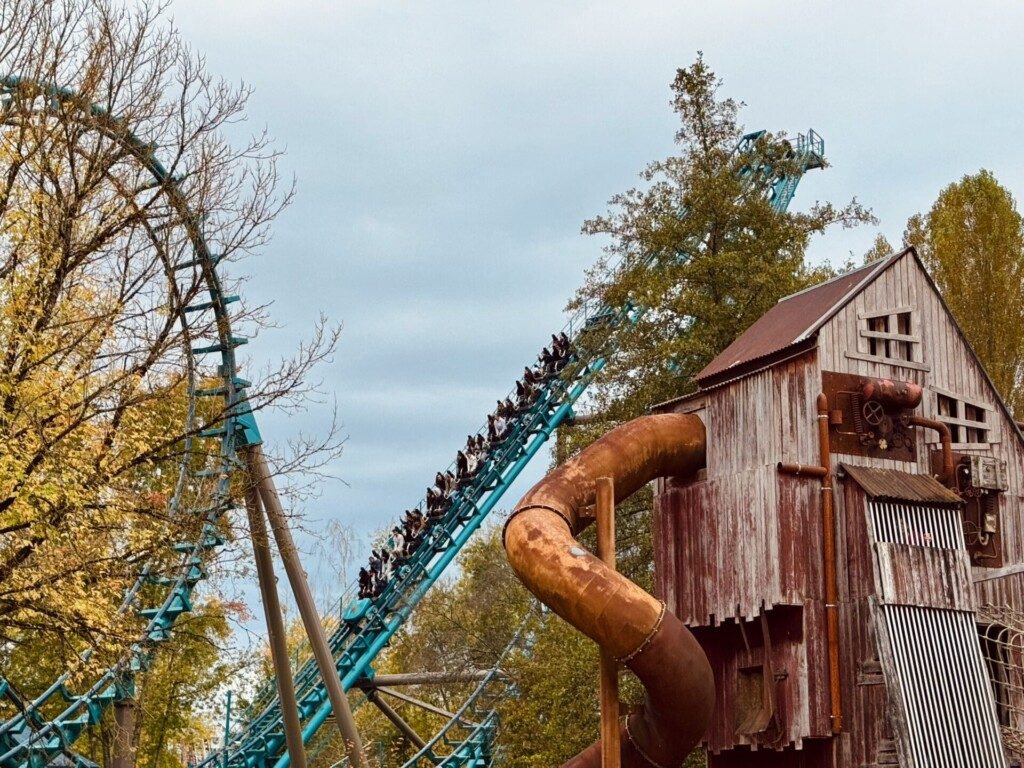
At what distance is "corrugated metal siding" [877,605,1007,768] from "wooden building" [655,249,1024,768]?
22mm

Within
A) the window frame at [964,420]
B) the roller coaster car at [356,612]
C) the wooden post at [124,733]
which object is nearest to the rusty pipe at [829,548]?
the window frame at [964,420]

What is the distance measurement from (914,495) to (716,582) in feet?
8.01

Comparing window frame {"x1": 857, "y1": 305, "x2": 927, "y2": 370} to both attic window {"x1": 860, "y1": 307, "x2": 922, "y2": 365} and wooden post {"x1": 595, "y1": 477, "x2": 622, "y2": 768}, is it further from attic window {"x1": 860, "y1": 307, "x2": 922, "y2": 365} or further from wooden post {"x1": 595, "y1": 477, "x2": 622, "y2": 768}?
wooden post {"x1": 595, "y1": 477, "x2": 622, "y2": 768}

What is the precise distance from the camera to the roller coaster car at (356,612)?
2595cm

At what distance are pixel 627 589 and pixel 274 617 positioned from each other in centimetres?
548

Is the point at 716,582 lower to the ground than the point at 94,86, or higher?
lower

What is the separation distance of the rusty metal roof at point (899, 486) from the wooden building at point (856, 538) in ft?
0.10

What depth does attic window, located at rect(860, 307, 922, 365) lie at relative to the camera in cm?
1734

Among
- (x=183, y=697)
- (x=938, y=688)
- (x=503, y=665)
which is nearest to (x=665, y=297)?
(x=503, y=665)

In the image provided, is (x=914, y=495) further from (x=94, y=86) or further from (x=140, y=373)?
(x=94, y=86)

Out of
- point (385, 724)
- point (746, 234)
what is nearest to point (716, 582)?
point (746, 234)

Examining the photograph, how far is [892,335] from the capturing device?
57.6 feet

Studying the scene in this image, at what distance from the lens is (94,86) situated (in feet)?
46.8

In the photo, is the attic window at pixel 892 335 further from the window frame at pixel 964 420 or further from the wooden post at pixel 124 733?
the wooden post at pixel 124 733
